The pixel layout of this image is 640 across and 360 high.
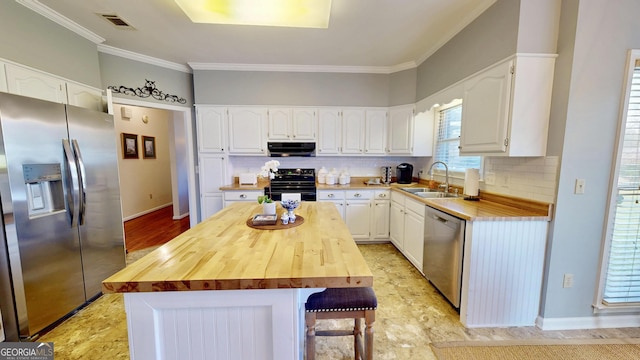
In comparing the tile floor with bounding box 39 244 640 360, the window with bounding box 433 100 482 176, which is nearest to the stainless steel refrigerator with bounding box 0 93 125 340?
the tile floor with bounding box 39 244 640 360

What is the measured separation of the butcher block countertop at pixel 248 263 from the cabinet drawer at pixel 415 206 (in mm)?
1364

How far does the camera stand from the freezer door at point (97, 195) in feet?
6.85

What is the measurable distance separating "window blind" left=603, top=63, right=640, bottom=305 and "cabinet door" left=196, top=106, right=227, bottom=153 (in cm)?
423

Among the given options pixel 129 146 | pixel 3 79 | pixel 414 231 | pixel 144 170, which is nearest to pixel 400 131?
pixel 414 231

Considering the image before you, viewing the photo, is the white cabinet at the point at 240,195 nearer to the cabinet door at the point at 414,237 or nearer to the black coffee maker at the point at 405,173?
the cabinet door at the point at 414,237

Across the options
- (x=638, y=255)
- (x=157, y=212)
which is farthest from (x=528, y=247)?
(x=157, y=212)

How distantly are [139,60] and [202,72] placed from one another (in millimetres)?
763

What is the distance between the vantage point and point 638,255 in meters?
1.88

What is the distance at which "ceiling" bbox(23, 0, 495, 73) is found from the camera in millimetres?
2195

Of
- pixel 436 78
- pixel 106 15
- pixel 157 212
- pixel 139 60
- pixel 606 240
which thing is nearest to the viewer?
pixel 606 240

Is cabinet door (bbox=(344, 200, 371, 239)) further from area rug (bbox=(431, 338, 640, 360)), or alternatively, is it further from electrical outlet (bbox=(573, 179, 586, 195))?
electrical outlet (bbox=(573, 179, 586, 195))

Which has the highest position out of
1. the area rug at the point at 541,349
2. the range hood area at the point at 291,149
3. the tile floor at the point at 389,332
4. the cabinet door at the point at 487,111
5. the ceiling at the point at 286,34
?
the ceiling at the point at 286,34

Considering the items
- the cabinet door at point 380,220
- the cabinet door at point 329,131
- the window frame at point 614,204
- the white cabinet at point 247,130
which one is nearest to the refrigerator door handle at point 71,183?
the white cabinet at point 247,130

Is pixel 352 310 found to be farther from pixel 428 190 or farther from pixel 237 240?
pixel 428 190
